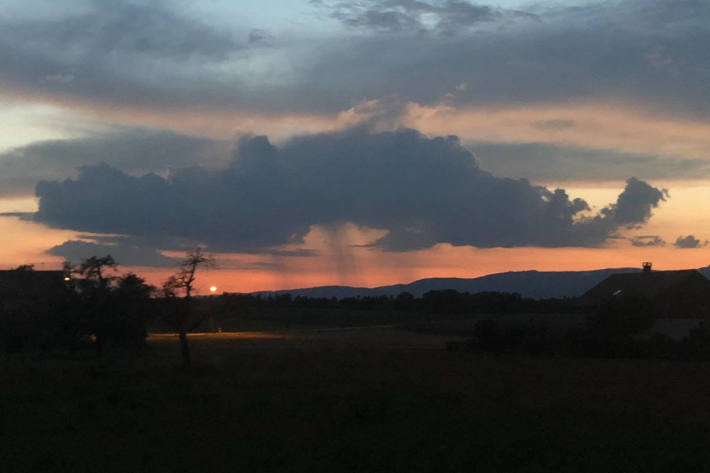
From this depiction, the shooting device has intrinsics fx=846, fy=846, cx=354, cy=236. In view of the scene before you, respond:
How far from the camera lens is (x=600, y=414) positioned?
17875 mm

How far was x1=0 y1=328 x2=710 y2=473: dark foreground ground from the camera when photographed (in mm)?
13359

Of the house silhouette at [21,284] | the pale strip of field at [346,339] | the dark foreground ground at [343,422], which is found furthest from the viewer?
the pale strip of field at [346,339]

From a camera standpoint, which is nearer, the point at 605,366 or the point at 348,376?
the point at 348,376

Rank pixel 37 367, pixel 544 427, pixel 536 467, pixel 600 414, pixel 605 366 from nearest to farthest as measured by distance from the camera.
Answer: pixel 536 467
pixel 544 427
pixel 600 414
pixel 37 367
pixel 605 366

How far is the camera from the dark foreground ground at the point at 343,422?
13.4 metres

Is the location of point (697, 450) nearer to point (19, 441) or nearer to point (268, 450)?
point (268, 450)

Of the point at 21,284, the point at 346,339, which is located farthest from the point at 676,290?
the point at 21,284

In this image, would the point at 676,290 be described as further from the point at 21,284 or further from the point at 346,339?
the point at 21,284

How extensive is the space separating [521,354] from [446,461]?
92.1 feet

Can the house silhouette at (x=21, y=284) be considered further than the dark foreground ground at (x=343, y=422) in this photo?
Yes

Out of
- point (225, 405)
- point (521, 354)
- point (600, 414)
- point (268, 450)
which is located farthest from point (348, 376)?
point (521, 354)

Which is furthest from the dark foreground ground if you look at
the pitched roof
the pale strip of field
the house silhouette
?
the pitched roof

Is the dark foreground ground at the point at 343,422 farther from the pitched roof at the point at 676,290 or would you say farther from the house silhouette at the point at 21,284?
the pitched roof at the point at 676,290

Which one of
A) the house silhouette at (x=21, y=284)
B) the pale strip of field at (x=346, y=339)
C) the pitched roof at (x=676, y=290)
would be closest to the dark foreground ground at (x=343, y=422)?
the house silhouette at (x=21, y=284)
